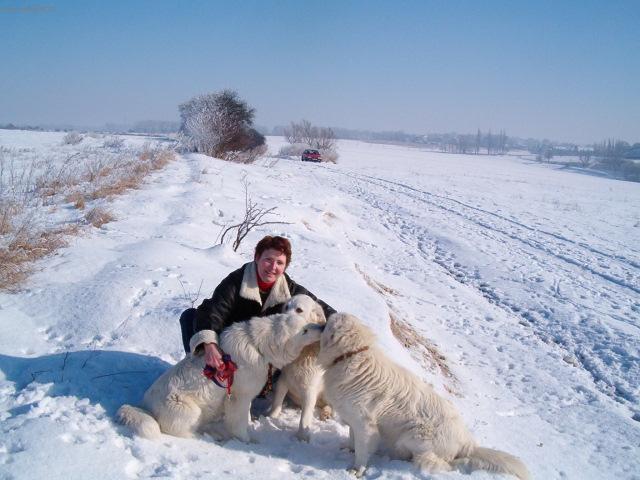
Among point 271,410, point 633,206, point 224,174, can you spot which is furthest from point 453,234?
point 633,206

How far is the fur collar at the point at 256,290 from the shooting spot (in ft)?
14.8

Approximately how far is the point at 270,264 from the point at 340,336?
1.03 meters

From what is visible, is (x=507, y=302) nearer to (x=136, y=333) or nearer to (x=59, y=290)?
(x=136, y=333)

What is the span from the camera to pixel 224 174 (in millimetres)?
21562

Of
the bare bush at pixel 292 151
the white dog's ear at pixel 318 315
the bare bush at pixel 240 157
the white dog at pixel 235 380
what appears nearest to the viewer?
the white dog at pixel 235 380

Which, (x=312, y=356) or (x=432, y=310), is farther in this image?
(x=432, y=310)

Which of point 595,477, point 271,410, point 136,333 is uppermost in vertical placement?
point 136,333

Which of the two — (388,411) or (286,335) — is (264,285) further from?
(388,411)

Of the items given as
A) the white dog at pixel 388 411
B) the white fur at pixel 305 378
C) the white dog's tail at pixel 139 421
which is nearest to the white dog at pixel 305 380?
the white fur at pixel 305 378

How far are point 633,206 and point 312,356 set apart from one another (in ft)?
116

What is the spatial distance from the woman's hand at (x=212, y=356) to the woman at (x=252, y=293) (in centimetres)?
33

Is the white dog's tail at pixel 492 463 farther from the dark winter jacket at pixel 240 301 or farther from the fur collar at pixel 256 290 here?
the fur collar at pixel 256 290

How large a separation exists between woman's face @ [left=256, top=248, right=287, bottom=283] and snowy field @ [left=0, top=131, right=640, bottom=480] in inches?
55.5

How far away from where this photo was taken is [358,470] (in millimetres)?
3906
